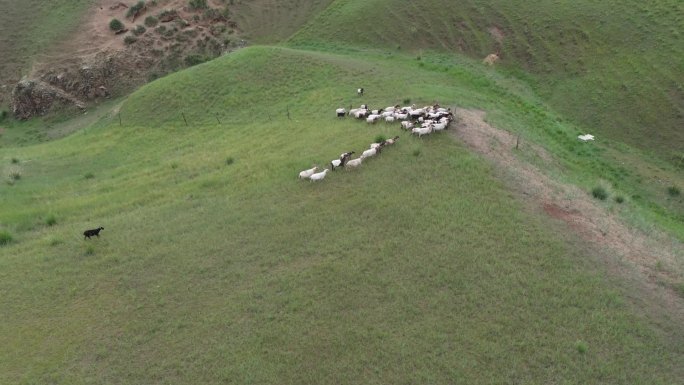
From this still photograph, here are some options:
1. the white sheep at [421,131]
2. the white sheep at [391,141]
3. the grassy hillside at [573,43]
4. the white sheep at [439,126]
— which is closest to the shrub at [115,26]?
the grassy hillside at [573,43]

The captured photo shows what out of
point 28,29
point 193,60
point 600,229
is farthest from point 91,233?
point 28,29

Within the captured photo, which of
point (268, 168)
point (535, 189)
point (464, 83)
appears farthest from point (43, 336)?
point (464, 83)

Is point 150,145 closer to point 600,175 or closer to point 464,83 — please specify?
point 464,83

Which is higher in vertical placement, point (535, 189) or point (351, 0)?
point (351, 0)

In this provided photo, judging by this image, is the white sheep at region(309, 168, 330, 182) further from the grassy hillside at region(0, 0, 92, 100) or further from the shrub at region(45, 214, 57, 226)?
the grassy hillside at region(0, 0, 92, 100)

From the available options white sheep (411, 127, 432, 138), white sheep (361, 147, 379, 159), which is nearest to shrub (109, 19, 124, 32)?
white sheep (361, 147, 379, 159)
